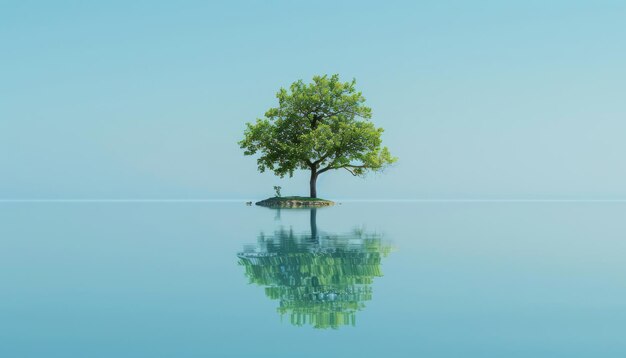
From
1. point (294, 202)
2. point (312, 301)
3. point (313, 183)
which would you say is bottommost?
point (312, 301)

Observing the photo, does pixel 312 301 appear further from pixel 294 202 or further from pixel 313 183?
pixel 313 183

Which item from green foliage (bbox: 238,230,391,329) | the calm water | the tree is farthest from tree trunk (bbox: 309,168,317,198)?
the calm water

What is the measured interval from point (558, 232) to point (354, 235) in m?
10.7

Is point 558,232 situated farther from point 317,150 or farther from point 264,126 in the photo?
point 264,126

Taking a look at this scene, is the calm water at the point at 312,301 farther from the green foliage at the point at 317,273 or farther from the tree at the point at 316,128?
the tree at the point at 316,128

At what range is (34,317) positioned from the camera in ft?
30.9

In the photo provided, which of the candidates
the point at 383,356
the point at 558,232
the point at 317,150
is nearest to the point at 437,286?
the point at 383,356

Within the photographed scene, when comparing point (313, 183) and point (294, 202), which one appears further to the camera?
point (313, 183)

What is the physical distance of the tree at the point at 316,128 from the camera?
65.7 m

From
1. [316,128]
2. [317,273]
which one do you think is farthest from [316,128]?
[317,273]

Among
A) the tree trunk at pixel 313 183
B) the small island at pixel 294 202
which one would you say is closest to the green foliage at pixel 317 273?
the small island at pixel 294 202

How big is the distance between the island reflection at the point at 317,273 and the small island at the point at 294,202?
40103 mm

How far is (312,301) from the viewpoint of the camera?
1022cm

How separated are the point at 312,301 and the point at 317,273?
316cm
